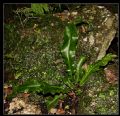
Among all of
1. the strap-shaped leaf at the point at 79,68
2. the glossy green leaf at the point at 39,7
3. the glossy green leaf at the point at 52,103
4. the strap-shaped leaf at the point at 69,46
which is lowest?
the glossy green leaf at the point at 52,103

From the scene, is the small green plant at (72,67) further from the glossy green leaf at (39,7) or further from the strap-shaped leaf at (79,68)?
the glossy green leaf at (39,7)

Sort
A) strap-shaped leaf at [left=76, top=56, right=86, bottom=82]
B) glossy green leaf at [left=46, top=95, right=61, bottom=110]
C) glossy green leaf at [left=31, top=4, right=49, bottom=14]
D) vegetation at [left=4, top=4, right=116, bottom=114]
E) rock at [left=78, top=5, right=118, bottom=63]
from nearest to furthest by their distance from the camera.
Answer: glossy green leaf at [left=46, top=95, right=61, bottom=110]
vegetation at [left=4, top=4, right=116, bottom=114]
strap-shaped leaf at [left=76, top=56, right=86, bottom=82]
rock at [left=78, top=5, right=118, bottom=63]
glossy green leaf at [left=31, top=4, right=49, bottom=14]

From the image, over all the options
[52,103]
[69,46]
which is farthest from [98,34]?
[52,103]

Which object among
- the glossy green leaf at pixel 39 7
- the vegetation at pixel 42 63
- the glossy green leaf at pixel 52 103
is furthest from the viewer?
the glossy green leaf at pixel 39 7

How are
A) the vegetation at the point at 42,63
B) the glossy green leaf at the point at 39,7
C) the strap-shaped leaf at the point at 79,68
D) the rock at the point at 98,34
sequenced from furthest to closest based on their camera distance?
the glossy green leaf at the point at 39,7 → the rock at the point at 98,34 → the strap-shaped leaf at the point at 79,68 → the vegetation at the point at 42,63

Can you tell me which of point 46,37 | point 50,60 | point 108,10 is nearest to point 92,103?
point 50,60

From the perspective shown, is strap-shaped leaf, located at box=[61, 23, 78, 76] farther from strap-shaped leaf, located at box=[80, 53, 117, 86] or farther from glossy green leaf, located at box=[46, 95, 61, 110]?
glossy green leaf, located at box=[46, 95, 61, 110]

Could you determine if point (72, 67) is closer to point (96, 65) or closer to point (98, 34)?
point (96, 65)

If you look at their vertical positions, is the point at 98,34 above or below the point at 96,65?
above

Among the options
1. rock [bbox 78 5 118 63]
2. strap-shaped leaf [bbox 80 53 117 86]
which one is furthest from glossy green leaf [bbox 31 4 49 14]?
strap-shaped leaf [bbox 80 53 117 86]

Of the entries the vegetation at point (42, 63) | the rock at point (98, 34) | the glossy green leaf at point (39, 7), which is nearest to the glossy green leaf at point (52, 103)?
the vegetation at point (42, 63)
